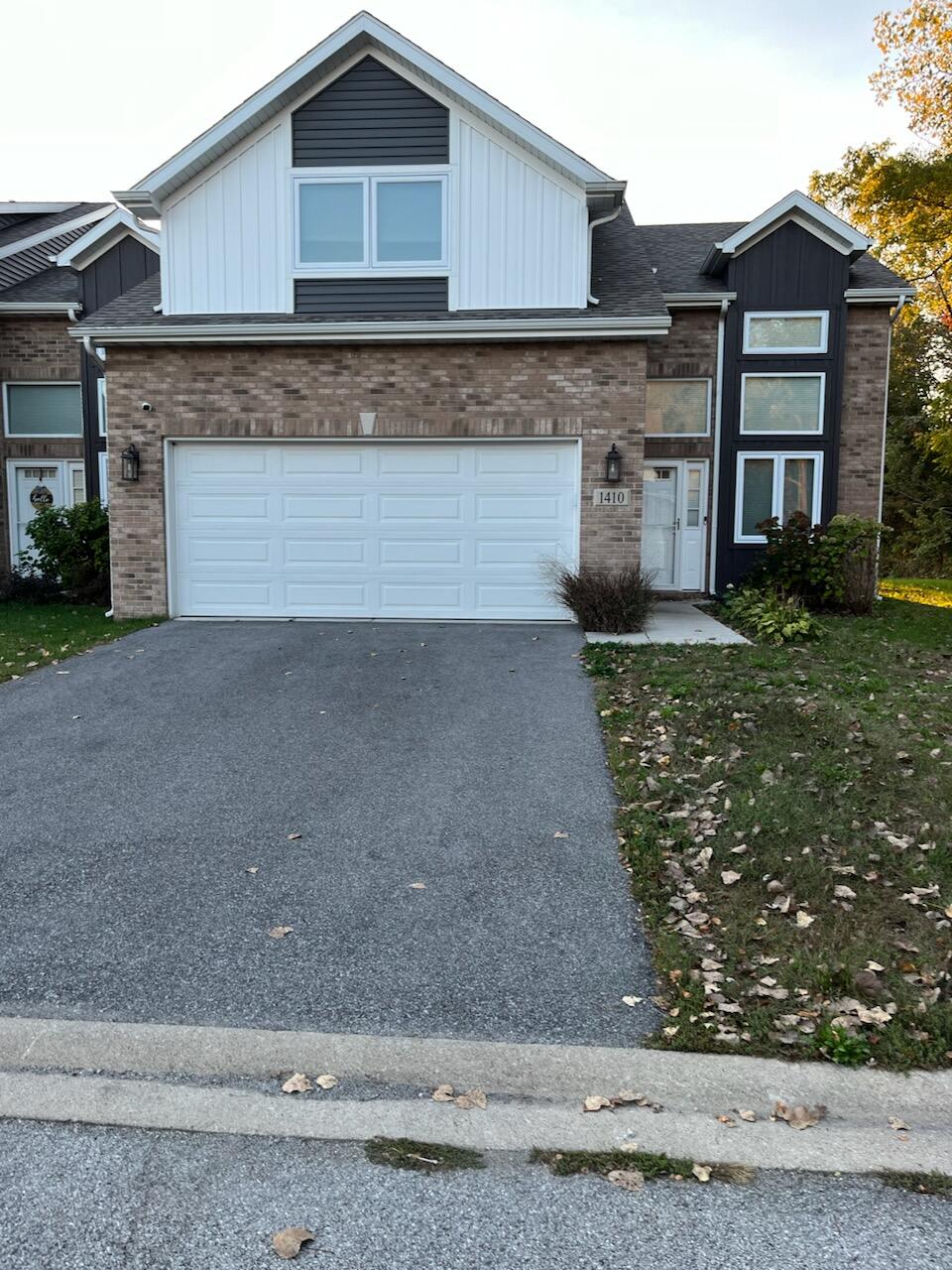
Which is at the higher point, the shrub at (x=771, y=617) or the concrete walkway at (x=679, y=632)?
the shrub at (x=771, y=617)

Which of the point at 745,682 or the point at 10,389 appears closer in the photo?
the point at 745,682

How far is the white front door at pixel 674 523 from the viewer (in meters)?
15.1

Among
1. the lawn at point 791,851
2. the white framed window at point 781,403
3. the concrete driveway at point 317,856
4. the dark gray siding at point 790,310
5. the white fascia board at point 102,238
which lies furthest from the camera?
the white fascia board at point 102,238

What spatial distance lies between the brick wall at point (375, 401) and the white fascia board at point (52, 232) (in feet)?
26.4

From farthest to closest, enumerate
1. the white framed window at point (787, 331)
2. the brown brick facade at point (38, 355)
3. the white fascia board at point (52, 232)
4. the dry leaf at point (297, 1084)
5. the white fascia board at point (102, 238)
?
the white fascia board at point (52, 232) → the brown brick facade at point (38, 355) → the white fascia board at point (102, 238) → the white framed window at point (787, 331) → the dry leaf at point (297, 1084)

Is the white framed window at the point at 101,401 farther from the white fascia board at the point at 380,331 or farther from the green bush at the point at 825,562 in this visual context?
the green bush at the point at 825,562

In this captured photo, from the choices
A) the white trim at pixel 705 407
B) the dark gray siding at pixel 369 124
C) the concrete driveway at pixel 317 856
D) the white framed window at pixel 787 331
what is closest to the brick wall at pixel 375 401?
the dark gray siding at pixel 369 124

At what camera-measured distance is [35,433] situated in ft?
53.9

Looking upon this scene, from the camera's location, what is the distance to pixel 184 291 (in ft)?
39.3

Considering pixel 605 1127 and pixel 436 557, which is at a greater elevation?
pixel 436 557

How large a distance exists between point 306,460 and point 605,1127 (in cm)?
1005

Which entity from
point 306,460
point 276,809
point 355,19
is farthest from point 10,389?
point 276,809

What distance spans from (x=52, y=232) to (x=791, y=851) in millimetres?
19419

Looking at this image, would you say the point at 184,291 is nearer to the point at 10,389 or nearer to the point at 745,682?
the point at 10,389
